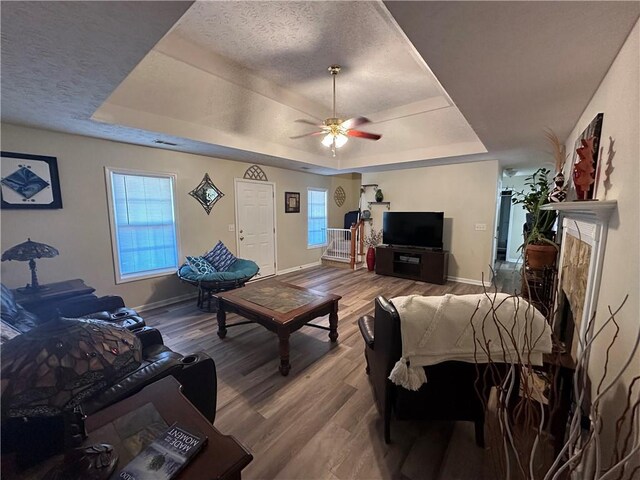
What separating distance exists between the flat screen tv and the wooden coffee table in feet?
10.1

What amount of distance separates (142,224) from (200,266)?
3.32ft

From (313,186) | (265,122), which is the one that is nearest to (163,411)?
(265,122)

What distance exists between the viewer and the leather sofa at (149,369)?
129cm

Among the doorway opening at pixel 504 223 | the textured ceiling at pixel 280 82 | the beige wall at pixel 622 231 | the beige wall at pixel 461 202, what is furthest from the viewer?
the doorway opening at pixel 504 223

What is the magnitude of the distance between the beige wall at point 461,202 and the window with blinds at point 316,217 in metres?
1.95

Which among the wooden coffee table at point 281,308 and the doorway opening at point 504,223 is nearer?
the wooden coffee table at point 281,308

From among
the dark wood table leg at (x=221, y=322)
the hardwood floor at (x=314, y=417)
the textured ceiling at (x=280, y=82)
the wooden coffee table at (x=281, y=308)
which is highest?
the textured ceiling at (x=280, y=82)

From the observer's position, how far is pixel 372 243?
20.9 ft

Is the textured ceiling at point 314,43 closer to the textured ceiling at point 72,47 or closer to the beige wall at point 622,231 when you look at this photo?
the textured ceiling at point 72,47

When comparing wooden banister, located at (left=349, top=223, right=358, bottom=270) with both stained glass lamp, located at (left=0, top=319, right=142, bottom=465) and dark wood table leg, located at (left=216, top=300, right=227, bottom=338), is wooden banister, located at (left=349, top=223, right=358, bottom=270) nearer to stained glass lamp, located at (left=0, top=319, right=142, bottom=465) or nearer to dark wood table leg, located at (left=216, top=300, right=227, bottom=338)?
dark wood table leg, located at (left=216, top=300, right=227, bottom=338)

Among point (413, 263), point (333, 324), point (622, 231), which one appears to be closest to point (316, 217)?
point (413, 263)

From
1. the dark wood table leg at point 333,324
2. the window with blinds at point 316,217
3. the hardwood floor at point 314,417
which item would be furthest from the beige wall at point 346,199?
the dark wood table leg at point 333,324

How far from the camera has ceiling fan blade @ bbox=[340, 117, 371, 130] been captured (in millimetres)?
2849

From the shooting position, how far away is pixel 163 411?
1072 millimetres
